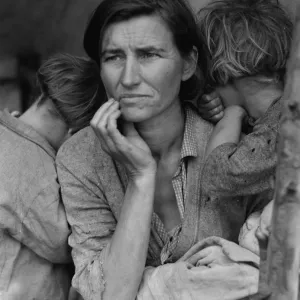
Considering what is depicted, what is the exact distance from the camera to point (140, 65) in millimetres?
2230

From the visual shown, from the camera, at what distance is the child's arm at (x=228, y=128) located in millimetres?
2279

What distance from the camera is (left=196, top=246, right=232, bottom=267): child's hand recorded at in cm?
210

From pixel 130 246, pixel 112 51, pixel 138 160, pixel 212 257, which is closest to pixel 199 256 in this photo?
pixel 212 257

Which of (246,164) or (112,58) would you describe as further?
(112,58)

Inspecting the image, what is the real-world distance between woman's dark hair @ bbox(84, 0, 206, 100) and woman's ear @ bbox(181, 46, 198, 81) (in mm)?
15

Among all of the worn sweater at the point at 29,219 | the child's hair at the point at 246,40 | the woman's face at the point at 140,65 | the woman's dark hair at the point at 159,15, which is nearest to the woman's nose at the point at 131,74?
the woman's face at the point at 140,65

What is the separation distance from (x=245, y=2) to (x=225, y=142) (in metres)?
0.49

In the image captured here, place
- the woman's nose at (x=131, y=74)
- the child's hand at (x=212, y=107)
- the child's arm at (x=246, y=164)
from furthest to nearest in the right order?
the child's hand at (x=212, y=107) < the woman's nose at (x=131, y=74) < the child's arm at (x=246, y=164)

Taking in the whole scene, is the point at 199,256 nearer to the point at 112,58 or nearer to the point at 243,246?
→ the point at 243,246

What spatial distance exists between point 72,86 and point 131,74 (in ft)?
1.27

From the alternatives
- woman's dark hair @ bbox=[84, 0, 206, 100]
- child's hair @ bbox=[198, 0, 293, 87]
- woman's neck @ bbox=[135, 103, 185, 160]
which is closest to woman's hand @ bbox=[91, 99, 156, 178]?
woman's neck @ bbox=[135, 103, 185, 160]

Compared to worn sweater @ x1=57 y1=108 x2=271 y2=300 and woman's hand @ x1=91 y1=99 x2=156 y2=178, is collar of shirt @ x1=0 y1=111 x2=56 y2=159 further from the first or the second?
woman's hand @ x1=91 y1=99 x2=156 y2=178

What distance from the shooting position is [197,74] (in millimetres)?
2414

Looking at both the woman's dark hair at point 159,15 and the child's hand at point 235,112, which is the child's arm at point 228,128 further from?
the woman's dark hair at point 159,15
